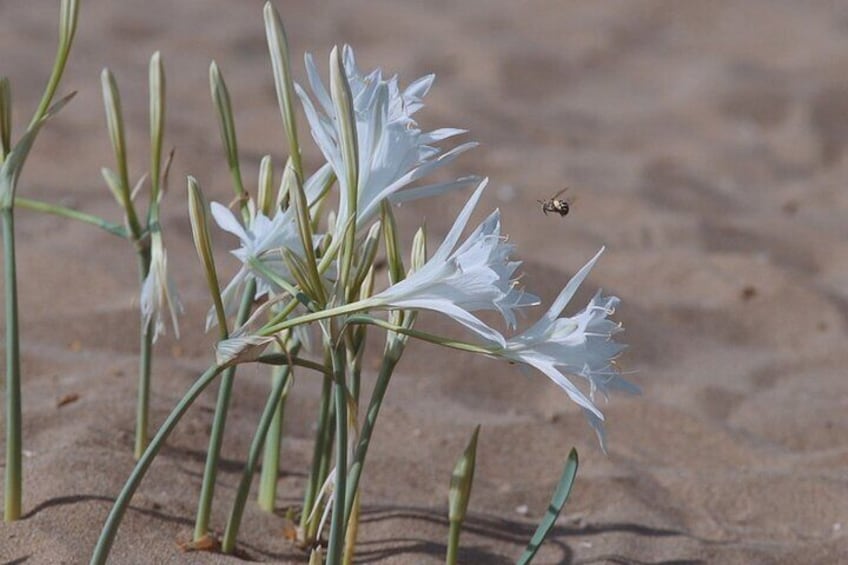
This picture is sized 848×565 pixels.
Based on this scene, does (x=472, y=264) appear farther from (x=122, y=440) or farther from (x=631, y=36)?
(x=631, y=36)

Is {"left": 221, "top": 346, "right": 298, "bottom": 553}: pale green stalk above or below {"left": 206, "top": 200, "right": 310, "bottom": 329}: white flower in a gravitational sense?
below

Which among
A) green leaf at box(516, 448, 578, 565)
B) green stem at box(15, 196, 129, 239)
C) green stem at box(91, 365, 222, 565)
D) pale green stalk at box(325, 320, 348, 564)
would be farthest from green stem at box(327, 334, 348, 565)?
green stem at box(15, 196, 129, 239)

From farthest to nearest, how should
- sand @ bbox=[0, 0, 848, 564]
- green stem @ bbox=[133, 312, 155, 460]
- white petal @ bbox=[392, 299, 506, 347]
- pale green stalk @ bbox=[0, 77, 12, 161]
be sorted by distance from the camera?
sand @ bbox=[0, 0, 848, 564] < green stem @ bbox=[133, 312, 155, 460] < pale green stalk @ bbox=[0, 77, 12, 161] < white petal @ bbox=[392, 299, 506, 347]

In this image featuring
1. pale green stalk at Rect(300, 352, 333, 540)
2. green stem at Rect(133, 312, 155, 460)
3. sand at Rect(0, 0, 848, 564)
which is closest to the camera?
pale green stalk at Rect(300, 352, 333, 540)

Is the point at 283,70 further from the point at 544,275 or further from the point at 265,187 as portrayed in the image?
the point at 544,275

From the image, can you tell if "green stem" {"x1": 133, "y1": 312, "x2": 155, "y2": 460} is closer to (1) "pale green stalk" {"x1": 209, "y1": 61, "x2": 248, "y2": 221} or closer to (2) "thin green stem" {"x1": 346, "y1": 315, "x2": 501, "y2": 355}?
(1) "pale green stalk" {"x1": 209, "y1": 61, "x2": 248, "y2": 221}

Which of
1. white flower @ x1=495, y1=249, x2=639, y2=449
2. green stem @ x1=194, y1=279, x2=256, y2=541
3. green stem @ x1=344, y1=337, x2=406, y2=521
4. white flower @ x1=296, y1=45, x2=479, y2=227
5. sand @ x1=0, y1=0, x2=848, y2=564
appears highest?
white flower @ x1=296, y1=45, x2=479, y2=227

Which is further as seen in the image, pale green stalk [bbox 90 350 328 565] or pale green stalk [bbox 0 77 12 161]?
pale green stalk [bbox 0 77 12 161]

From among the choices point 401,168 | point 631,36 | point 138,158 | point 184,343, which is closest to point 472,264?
point 401,168
